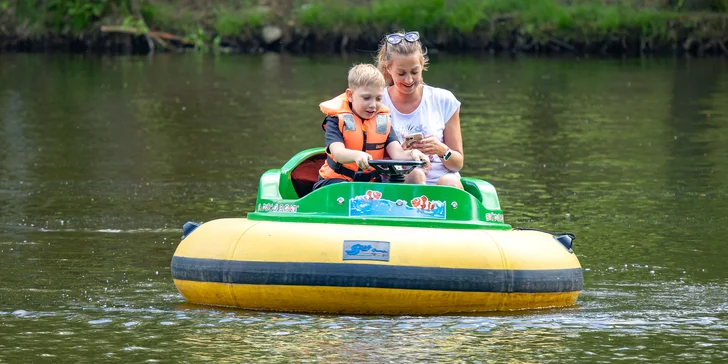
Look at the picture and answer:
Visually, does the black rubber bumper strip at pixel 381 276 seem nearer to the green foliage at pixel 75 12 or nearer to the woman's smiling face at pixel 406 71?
the woman's smiling face at pixel 406 71

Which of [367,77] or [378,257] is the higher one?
[367,77]

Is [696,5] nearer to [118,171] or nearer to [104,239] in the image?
[118,171]

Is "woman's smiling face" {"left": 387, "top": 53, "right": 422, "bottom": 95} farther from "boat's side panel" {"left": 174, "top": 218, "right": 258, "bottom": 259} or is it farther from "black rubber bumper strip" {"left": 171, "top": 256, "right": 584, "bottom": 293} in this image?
"black rubber bumper strip" {"left": 171, "top": 256, "right": 584, "bottom": 293}

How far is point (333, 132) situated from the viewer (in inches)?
302

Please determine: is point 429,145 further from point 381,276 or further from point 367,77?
point 381,276

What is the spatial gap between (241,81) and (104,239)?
1677 centimetres

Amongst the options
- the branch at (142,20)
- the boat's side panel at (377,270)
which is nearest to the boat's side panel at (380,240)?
the boat's side panel at (377,270)

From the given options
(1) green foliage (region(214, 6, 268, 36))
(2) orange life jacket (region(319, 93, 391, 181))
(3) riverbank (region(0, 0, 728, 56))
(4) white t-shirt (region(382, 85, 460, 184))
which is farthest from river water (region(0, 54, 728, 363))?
(1) green foliage (region(214, 6, 268, 36))

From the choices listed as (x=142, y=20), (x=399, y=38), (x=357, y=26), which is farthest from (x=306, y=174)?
(x=357, y=26)

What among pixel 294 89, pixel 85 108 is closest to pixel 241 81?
pixel 294 89

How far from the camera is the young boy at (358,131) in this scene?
7.56 metres

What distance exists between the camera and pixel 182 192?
40.2 ft

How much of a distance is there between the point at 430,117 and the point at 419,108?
8 cm

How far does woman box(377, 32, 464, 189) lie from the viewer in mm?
7855
